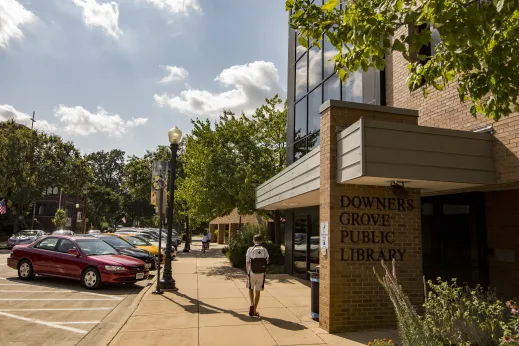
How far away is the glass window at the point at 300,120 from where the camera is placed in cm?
1410

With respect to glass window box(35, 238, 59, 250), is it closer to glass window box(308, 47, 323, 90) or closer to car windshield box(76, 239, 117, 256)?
car windshield box(76, 239, 117, 256)

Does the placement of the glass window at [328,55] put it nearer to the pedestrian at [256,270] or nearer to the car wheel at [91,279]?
the pedestrian at [256,270]

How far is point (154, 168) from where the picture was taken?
1257 centimetres

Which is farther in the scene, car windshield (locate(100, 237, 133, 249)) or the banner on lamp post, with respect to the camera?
car windshield (locate(100, 237, 133, 249))

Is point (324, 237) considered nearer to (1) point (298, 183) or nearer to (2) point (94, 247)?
(1) point (298, 183)

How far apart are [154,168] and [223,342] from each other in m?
7.64

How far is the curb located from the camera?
6307 millimetres

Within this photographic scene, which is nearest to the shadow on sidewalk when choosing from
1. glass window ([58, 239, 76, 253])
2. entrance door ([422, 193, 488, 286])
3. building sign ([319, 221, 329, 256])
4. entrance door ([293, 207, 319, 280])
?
building sign ([319, 221, 329, 256])

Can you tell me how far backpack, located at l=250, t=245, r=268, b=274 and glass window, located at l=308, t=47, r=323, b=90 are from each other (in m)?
6.92

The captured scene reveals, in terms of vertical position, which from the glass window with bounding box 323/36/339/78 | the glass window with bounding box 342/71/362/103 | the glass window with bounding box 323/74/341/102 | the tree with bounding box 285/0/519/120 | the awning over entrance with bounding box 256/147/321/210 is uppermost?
the glass window with bounding box 323/36/339/78

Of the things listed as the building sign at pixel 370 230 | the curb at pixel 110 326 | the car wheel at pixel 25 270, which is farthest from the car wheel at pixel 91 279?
the building sign at pixel 370 230

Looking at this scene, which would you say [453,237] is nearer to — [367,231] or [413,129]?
[367,231]

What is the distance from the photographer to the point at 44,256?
11.9 metres

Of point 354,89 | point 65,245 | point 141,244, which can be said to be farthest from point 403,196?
point 141,244
